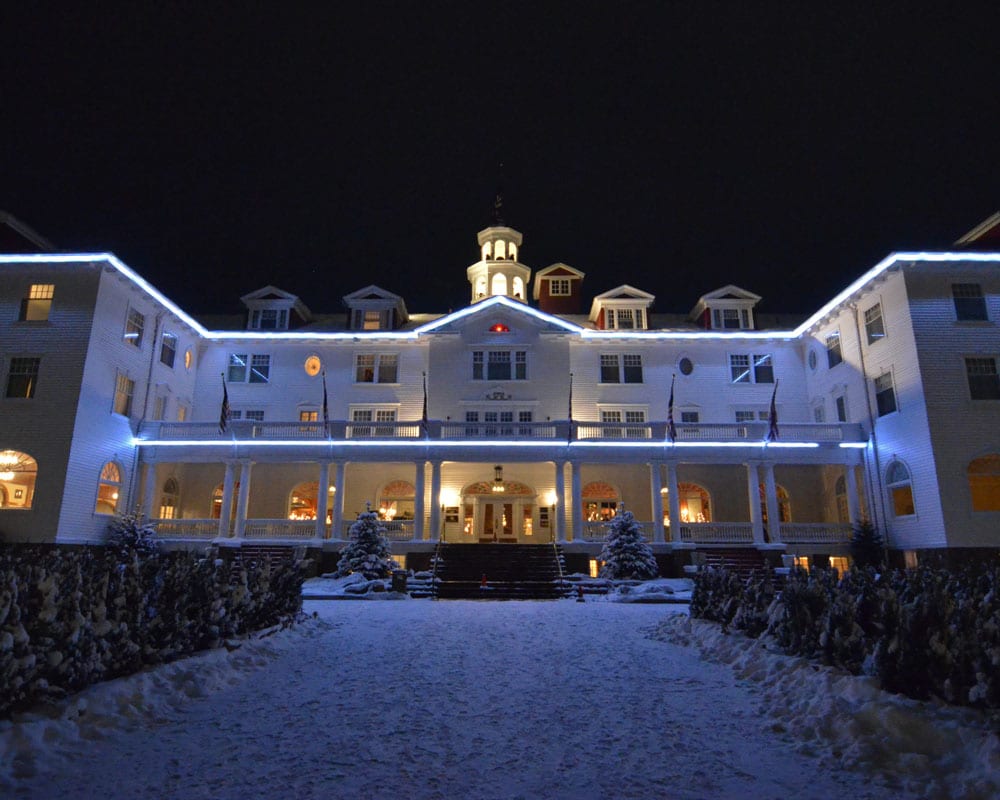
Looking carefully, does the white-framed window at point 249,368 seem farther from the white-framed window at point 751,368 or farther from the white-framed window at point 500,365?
the white-framed window at point 751,368

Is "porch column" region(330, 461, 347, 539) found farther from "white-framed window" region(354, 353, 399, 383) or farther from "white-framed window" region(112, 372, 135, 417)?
"white-framed window" region(112, 372, 135, 417)

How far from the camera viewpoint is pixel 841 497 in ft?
98.6

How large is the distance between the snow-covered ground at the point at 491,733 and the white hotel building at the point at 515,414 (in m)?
17.5

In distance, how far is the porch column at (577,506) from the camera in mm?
26578

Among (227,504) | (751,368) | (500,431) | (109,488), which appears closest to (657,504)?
(500,431)

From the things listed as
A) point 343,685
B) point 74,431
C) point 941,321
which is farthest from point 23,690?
point 941,321

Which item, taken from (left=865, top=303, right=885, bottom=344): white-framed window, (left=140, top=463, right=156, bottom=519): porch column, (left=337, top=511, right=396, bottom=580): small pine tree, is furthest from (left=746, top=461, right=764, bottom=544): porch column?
(left=140, top=463, right=156, bottom=519): porch column

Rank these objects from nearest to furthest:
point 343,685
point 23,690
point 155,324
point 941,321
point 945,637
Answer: point 23,690 < point 945,637 < point 343,685 < point 941,321 < point 155,324

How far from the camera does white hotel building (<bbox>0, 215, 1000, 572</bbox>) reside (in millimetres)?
24047

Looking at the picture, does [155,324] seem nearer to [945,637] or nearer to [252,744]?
[252,744]

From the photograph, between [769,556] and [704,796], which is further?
[769,556]

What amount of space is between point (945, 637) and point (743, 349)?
92.7 ft

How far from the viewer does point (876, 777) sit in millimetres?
5195

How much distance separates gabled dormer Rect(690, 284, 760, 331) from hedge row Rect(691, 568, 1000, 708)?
2488 cm
